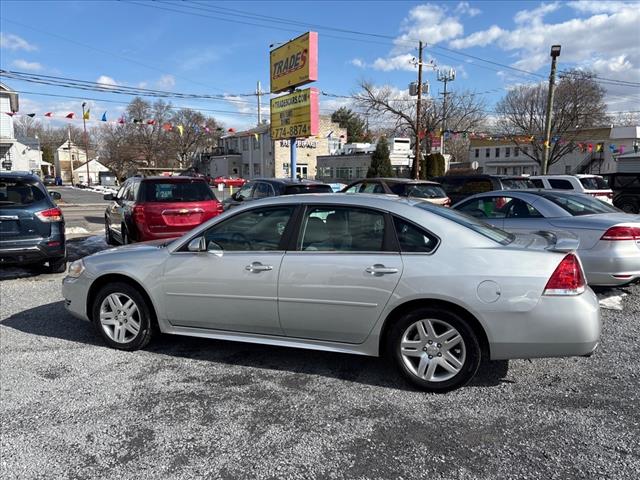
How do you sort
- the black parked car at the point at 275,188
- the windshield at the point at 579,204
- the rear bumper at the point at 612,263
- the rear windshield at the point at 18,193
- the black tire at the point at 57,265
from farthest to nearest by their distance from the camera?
1. the black parked car at the point at 275,188
2. the black tire at the point at 57,265
3. the rear windshield at the point at 18,193
4. the windshield at the point at 579,204
5. the rear bumper at the point at 612,263

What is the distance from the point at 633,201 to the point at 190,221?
626 inches

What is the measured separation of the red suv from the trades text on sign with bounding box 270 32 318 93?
9.44 metres

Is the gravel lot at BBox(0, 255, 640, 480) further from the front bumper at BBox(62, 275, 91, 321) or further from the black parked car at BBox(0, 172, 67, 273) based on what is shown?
the black parked car at BBox(0, 172, 67, 273)

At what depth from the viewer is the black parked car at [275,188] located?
35.3ft

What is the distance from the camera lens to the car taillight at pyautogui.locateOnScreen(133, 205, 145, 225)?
335 inches

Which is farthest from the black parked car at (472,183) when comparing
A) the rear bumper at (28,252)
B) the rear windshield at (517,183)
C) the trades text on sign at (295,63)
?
the rear bumper at (28,252)

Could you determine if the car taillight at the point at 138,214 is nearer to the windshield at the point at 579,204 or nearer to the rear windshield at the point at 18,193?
the rear windshield at the point at 18,193

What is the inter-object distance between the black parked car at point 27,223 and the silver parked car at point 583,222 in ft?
21.1

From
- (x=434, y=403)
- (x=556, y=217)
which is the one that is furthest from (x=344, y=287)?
(x=556, y=217)

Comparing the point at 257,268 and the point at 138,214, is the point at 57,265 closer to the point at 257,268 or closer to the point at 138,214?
the point at 138,214

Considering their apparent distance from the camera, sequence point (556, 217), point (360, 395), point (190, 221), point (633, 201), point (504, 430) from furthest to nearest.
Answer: point (633, 201)
point (190, 221)
point (556, 217)
point (360, 395)
point (504, 430)

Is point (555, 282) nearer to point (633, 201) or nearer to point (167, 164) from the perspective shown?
point (633, 201)

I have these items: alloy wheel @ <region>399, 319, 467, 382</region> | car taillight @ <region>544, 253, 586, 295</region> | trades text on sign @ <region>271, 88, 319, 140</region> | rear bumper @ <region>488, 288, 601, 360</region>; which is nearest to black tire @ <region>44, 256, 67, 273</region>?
alloy wheel @ <region>399, 319, 467, 382</region>

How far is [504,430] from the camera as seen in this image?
3143 millimetres
